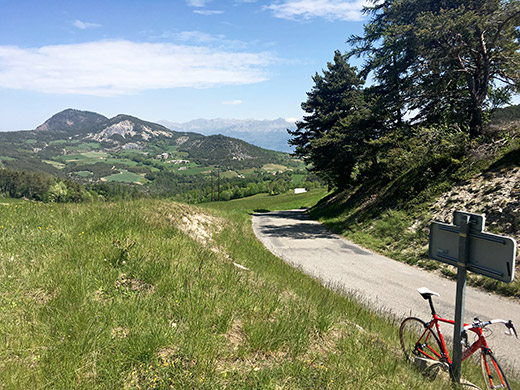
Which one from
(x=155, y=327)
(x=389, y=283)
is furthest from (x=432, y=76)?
(x=155, y=327)

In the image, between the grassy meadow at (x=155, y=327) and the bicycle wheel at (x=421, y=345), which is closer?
the grassy meadow at (x=155, y=327)

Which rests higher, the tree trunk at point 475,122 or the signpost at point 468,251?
the tree trunk at point 475,122

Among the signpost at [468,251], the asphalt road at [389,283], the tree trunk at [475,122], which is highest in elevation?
the tree trunk at [475,122]

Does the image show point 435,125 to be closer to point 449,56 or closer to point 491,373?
point 449,56

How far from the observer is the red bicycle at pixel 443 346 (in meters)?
3.67

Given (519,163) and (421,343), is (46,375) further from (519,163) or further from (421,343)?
(519,163)

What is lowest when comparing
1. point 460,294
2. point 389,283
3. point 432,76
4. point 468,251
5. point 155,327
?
point 389,283

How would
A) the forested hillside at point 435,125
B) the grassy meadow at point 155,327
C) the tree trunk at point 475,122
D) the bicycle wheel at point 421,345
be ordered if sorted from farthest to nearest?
the tree trunk at point 475,122
the forested hillside at point 435,125
the bicycle wheel at point 421,345
the grassy meadow at point 155,327

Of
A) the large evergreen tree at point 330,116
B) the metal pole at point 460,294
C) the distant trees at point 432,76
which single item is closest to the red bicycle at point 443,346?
the metal pole at point 460,294

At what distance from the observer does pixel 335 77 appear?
32188 mm

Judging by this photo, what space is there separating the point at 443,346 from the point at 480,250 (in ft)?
5.41

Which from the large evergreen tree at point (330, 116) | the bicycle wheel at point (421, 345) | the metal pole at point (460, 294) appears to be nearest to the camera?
the metal pole at point (460, 294)

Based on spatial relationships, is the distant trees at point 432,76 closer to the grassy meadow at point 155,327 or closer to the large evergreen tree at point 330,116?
the large evergreen tree at point 330,116

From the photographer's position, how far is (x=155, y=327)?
139 inches
